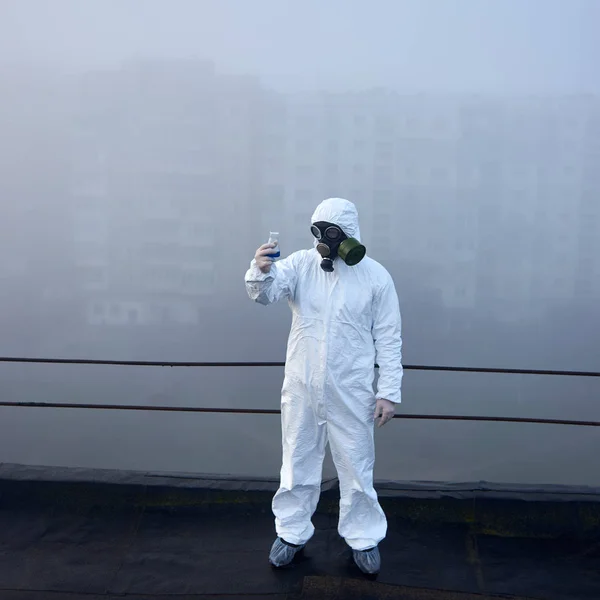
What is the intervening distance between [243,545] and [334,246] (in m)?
1.19

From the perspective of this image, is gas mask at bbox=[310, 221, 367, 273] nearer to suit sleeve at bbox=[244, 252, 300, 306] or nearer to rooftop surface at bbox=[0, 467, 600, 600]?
suit sleeve at bbox=[244, 252, 300, 306]

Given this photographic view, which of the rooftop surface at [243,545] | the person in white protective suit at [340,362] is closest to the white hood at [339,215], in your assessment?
the person in white protective suit at [340,362]

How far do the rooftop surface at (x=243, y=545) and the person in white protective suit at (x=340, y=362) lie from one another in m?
0.25

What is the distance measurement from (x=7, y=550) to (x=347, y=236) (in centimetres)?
169

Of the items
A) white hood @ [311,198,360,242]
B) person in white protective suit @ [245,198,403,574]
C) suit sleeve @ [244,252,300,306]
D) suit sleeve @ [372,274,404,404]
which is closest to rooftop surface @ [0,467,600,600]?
person in white protective suit @ [245,198,403,574]

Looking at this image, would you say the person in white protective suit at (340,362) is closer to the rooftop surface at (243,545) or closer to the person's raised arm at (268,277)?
the person's raised arm at (268,277)

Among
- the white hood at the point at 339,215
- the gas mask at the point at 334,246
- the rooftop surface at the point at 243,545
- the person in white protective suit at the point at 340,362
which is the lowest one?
the rooftop surface at the point at 243,545

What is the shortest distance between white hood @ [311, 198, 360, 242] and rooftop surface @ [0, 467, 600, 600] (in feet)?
3.60

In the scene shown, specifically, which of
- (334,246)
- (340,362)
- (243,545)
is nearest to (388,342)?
(340,362)

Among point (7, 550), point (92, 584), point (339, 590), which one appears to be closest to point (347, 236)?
point (339, 590)

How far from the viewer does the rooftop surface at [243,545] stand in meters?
2.23

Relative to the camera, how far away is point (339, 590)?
81.4 inches

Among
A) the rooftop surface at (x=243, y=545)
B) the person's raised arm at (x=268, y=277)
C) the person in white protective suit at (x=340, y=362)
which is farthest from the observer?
the rooftop surface at (x=243, y=545)

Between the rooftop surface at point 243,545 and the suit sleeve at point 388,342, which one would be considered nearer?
the suit sleeve at point 388,342
